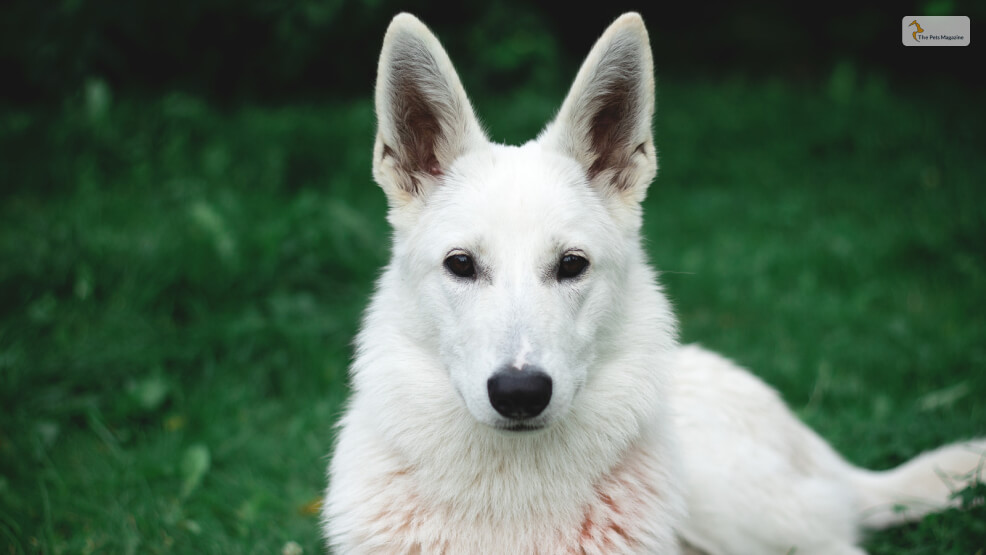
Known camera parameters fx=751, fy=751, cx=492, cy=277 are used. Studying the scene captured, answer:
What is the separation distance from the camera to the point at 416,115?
303cm

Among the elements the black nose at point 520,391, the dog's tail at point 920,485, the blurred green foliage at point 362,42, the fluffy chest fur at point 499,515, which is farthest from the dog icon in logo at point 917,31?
the black nose at point 520,391

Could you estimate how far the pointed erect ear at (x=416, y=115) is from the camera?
279cm

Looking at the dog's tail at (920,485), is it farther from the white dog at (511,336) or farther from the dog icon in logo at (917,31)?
the dog icon in logo at (917,31)

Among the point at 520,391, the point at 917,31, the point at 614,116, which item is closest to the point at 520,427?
the point at 520,391

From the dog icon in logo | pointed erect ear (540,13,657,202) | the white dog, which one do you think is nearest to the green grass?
the white dog

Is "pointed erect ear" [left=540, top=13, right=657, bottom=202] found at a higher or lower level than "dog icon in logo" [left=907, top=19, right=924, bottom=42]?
higher

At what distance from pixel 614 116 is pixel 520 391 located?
1.28m

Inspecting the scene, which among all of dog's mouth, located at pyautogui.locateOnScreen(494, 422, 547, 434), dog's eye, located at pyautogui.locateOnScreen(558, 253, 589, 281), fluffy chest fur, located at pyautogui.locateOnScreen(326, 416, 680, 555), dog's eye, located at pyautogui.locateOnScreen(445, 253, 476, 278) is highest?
dog's eye, located at pyautogui.locateOnScreen(445, 253, 476, 278)

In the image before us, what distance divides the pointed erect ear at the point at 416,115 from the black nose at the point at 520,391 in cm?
96

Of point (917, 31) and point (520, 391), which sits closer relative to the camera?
point (520, 391)

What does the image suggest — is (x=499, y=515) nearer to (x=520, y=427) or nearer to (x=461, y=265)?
(x=520, y=427)

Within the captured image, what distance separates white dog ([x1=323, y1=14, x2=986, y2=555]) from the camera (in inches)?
104

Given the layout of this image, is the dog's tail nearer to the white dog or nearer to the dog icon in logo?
the white dog

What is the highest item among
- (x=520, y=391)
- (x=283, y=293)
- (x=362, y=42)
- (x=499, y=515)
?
(x=520, y=391)
